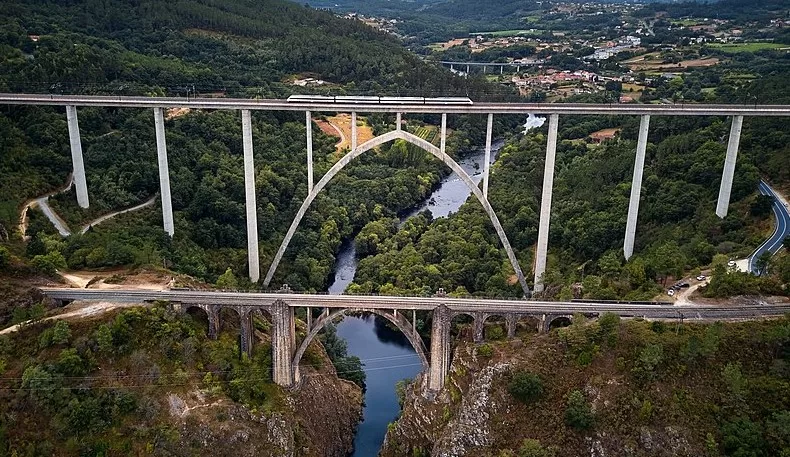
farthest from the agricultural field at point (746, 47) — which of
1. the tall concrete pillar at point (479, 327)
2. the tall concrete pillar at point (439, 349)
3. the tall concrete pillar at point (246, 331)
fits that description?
the tall concrete pillar at point (246, 331)

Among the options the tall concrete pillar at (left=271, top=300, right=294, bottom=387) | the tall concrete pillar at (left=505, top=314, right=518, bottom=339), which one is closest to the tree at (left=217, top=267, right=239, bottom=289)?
the tall concrete pillar at (left=271, top=300, right=294, bottom=387)

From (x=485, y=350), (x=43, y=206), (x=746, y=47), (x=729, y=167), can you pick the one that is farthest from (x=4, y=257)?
(x=746, y=47)

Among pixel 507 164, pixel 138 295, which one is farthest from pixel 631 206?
pixel 138 295

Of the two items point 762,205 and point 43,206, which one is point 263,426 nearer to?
point 43,206

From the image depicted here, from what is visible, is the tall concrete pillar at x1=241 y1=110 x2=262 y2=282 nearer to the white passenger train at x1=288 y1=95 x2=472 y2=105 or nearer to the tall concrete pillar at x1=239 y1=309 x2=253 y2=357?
the white passenger train at x1=288 y1=95 x2=472 y2=105

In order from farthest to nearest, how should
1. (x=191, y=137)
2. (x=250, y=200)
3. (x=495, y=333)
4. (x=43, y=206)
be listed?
1. (x=191, y=137)
2. (x=250, y=200)
3. (x=43, y=206)
4. (x=495, y=333)

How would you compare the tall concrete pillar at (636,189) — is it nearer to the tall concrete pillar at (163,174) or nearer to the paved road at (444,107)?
the paved road at (444,107)
